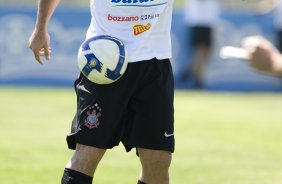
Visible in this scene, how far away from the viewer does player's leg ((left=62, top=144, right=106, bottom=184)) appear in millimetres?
6211

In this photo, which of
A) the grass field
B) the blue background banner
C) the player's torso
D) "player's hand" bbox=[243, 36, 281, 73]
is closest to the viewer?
"player's hand" bbox=[243, 36, 281, 73]

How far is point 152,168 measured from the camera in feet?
21.1

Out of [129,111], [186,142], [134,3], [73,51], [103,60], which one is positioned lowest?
[186,142]

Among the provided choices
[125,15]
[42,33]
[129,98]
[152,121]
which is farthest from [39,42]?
[152,121]

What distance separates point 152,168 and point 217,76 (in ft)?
45.2

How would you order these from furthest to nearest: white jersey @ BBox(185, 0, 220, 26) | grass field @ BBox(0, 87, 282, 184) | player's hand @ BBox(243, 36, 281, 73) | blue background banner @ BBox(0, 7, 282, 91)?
white jersey @ BBox(185, 0, 220, 26) < blue background banner @ BBox(0, 7, 282, 91) < grass field @ BBox(0, 87, 282, 184) < player's hand @ BBox(243, 36, 281, 73)

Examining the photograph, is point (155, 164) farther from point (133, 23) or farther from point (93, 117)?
point (133, 23)

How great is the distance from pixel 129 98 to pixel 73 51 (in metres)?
13.7

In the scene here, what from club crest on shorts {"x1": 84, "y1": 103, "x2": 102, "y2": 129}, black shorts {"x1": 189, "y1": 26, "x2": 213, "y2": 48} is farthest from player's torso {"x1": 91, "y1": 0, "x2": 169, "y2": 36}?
black shorts {"x1": 189, "y1": 26, "x2": 213, "y2": 48}

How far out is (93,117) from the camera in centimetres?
625

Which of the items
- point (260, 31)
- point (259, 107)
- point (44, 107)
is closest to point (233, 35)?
point (260, 31)

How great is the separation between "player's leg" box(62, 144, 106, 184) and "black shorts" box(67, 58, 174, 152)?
0.06 meters

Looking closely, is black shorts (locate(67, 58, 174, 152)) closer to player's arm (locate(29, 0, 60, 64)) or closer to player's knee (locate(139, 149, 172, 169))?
player's knee (locate(139, 149, 172, 169))

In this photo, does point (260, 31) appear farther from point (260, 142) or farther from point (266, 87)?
point (260, 142)
